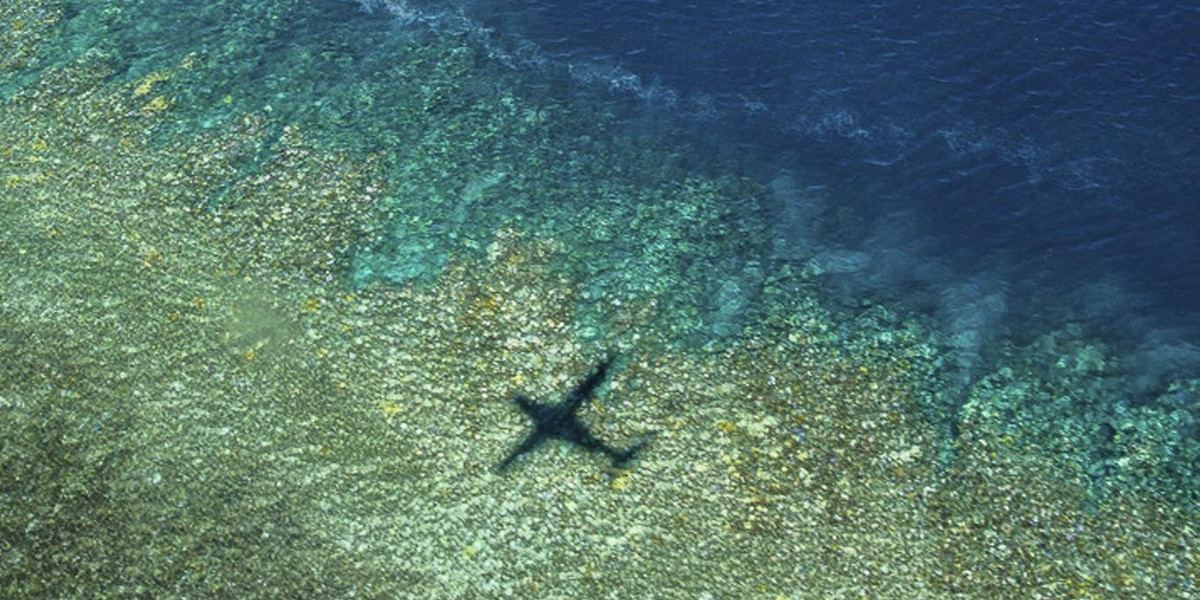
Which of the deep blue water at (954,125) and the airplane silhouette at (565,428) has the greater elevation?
the deep blue water at (954,125)

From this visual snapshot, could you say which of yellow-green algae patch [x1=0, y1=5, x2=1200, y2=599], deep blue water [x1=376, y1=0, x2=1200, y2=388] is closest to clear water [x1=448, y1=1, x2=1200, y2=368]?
deep blue water [x1=376, y1=0, x2=1200, y2=388]

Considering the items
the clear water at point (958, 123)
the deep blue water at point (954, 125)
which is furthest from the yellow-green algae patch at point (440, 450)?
the clear water at point (958, 123)

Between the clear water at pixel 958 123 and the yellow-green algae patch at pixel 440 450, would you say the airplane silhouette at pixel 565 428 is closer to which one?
the yellow-green algae patch at pixel 440 450

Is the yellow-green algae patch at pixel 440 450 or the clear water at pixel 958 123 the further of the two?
the clear water at pixel 958 123

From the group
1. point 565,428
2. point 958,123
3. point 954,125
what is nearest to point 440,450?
point 565,428

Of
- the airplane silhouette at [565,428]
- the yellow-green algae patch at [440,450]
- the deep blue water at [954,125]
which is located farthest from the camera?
the deep blue water at [954,125]

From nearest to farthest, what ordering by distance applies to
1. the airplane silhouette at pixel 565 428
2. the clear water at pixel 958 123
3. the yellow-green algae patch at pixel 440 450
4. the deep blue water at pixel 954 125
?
the yellow-green algae patch at pixel 440 450 → the airplane silhouette at pixel 565 428 → the deep blue water at pixel 954 125 → the clear water at pixel 958 123
